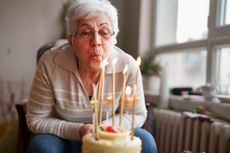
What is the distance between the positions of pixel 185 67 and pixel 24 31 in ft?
4.76

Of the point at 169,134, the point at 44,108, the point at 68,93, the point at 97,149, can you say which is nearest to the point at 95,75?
the point at 68,93

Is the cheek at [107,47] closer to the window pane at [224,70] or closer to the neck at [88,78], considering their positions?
the neck at [88,78]

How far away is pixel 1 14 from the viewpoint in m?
2.50

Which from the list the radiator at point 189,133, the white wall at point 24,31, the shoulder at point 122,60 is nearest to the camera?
the shoulder at point 122,60

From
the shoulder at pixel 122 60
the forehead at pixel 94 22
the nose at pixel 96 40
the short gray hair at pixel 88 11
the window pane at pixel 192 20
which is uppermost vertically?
the window pane at pixel 192 20

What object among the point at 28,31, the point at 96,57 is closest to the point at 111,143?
the point at 96,57

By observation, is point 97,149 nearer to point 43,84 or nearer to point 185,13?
point 43,84

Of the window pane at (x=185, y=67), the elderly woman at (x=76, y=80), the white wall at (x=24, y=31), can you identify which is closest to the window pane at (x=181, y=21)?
the window pane at (x=185, y=67)

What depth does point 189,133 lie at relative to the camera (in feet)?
5.28

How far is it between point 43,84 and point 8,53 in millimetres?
1609

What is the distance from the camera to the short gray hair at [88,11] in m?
1.05

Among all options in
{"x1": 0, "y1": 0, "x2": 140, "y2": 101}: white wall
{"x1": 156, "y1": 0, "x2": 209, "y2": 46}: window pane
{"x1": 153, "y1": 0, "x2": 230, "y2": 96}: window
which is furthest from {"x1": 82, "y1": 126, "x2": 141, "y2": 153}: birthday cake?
{"x1": 0, "y1": 0, "x2": 140, "y2": 101}: white wall

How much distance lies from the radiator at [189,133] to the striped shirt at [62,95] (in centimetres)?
49

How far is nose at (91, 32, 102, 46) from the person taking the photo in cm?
104
